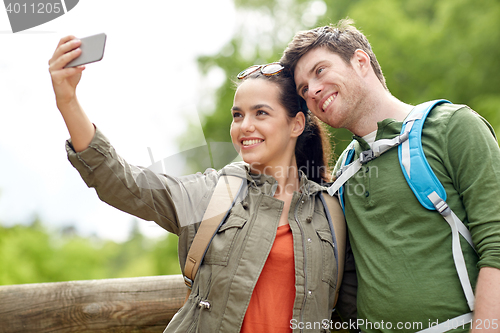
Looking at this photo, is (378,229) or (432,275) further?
(378,229)

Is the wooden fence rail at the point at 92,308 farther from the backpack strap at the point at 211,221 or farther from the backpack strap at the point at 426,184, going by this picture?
the backpack strap at the point at 426,184

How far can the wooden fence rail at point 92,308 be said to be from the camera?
2240 mm

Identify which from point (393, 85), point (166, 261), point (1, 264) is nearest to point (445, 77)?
point (393, 85)

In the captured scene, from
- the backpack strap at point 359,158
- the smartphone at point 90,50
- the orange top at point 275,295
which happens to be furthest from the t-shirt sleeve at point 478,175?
the smartphone at point 90,50

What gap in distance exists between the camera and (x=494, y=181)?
1.66m

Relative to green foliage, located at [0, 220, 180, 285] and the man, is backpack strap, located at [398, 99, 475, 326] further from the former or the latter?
Result: green foliage, located at [0, 220, 180, 285]

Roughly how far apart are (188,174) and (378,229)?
98cm

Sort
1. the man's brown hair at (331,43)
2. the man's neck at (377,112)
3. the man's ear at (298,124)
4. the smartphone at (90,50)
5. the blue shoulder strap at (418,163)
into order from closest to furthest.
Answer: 1. the smartphone at (90,50)
2. the blue shoulder strap at (418,163)
3. the man's neck at (377,112)
4. the man's brown hair at (331,43)
5. the man's ear at (298,124)

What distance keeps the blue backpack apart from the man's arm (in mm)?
53

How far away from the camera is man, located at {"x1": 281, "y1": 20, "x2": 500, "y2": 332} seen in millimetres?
1663

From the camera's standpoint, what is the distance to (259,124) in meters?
2.26

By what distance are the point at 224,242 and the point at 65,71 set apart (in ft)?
3.33

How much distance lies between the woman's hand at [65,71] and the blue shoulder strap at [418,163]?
4.83 feet

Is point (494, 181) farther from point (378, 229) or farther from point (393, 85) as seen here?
point (393, 85)
